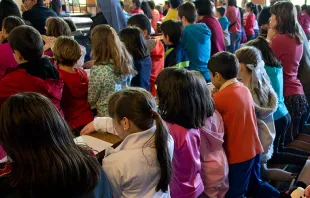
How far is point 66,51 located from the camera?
80.9 inches

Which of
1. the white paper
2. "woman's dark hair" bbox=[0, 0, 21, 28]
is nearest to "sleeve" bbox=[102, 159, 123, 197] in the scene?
the white paper

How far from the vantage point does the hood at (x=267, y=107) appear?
212 cm

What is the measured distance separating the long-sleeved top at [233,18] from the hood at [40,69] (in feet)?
14.9

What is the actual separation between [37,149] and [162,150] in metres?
0.52

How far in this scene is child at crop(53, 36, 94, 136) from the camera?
2072 mm

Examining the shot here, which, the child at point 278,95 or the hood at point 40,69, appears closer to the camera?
the hood at point 40,69

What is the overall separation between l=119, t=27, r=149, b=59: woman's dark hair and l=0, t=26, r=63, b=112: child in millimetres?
665

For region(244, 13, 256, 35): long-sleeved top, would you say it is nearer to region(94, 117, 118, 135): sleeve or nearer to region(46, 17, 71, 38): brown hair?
region(46, 17, 71, 38): brown hair

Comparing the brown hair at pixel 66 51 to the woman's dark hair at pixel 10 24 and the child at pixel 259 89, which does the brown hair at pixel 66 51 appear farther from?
the child at pixel 259 89

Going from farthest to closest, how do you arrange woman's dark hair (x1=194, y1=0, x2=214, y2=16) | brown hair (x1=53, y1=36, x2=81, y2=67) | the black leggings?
1. woman's dark hair (x1=194, y1=0, x2=214, y2=16)
2. the black leggings
3. brown hair (x1=53, y1=36, x2=81, y2=67)

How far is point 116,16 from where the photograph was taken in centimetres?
383

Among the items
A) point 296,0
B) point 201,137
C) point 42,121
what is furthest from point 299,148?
point 296,0

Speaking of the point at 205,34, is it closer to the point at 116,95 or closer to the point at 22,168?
the point at 116,95

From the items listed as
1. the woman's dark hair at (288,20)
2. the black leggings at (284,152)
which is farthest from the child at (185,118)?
the woman's dark hair at (288,20)
